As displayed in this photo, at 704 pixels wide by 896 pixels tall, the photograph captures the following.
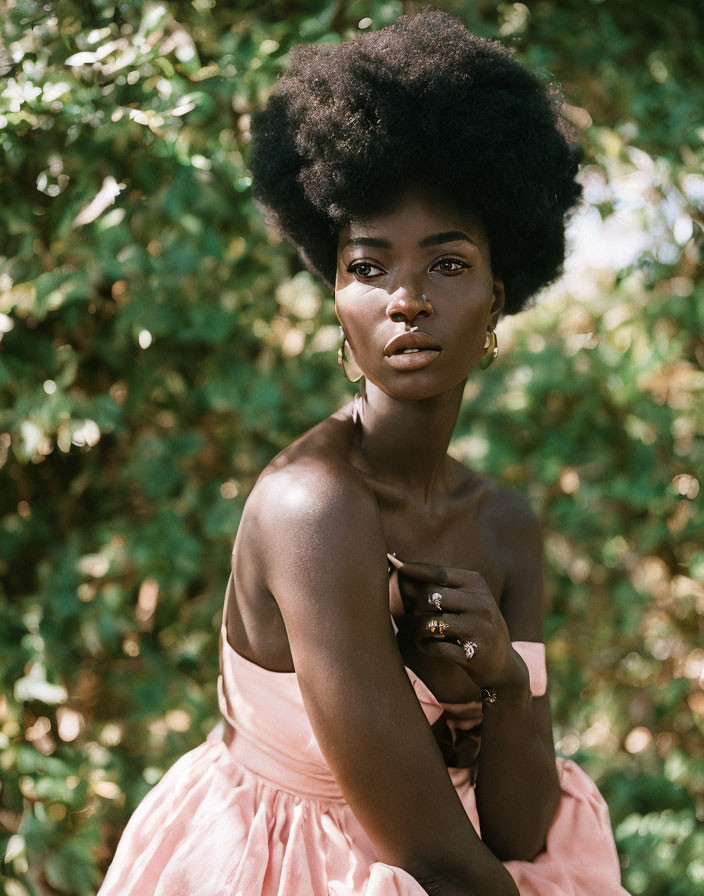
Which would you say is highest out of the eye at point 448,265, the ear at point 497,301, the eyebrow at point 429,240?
the eyebrow at point 429,240

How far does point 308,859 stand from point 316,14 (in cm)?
198

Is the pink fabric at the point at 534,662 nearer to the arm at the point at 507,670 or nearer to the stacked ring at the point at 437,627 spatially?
the arm at the point at 507,670

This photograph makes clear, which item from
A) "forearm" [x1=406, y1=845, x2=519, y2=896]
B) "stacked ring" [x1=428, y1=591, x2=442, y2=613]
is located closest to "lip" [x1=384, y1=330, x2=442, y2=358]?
"stacked ring" [x1=428, y1=591, x2=442, y2=613]

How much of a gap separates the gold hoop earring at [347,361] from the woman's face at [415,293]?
0.52 ft

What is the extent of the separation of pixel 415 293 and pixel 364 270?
10 centimetres

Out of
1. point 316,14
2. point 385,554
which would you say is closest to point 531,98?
point 385,554

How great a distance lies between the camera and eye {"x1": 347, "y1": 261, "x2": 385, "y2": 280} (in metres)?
1.41

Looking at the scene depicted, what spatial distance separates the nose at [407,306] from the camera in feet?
4.47

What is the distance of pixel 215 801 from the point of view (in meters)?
1.51

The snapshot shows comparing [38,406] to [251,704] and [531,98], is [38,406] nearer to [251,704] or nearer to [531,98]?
[251,704]

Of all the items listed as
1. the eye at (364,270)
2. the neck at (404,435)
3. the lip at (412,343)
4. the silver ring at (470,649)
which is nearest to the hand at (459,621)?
the silver ring at (470,649)

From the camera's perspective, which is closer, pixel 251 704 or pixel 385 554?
pixel 385 554

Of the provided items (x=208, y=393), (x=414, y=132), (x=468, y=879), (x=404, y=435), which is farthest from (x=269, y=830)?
(x=208, y=393)

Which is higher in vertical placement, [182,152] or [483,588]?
[182,152]
